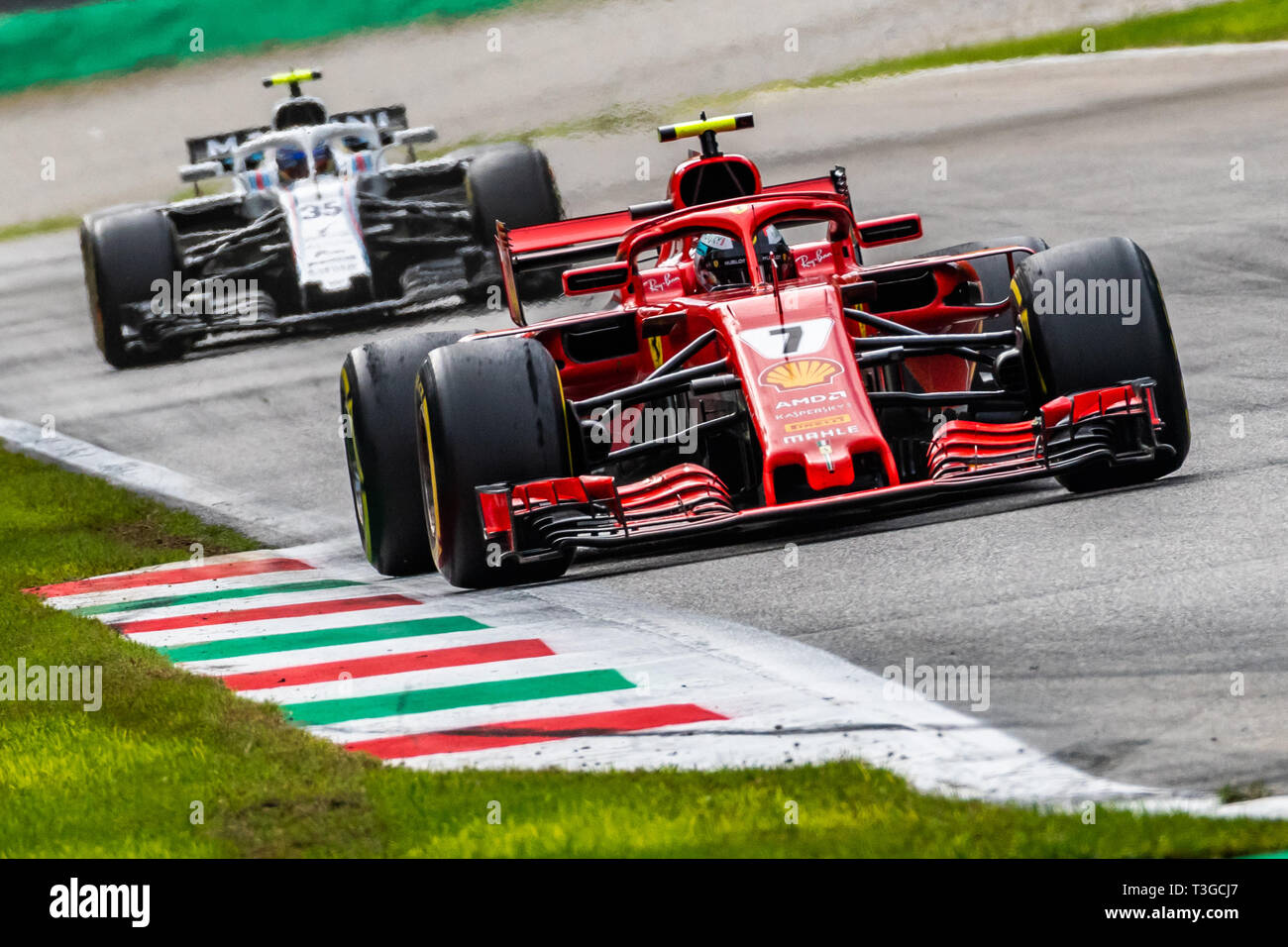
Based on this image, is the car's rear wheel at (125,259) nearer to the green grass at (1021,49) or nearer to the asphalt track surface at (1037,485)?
the asphalt track surface at (1037,485)

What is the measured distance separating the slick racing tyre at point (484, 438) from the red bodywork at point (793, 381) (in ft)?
0.36

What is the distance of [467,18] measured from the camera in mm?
31297

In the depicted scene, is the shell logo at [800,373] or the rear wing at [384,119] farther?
the rear wing at [384,119]

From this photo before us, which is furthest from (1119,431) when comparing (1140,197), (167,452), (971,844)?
(1140,197)

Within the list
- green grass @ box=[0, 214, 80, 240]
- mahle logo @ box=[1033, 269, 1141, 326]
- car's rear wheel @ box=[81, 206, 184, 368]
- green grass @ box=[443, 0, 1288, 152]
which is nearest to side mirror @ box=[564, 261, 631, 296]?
mahle logo @ box=[1033, 269, 1141, 326]

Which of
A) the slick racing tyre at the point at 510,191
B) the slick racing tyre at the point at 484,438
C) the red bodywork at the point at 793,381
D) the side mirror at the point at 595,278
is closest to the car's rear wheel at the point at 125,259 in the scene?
the slick racing tyre at the point at 510,191

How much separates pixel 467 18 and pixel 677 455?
2239 centimetres

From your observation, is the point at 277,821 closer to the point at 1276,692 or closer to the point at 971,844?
the point at 971,844

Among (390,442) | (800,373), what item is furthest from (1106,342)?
(390,442)

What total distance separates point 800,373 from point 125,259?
9.59 meters

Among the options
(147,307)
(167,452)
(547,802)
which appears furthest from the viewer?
(147,307)

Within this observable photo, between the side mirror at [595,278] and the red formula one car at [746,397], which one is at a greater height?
Result: the side mirror at [595,278]

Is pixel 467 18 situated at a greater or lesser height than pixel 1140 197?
greater

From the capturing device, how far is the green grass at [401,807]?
17.2 ft
